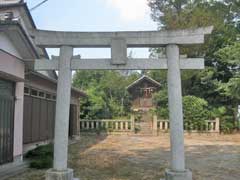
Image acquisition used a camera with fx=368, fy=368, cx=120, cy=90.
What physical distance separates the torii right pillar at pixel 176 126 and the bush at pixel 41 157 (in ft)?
12.2

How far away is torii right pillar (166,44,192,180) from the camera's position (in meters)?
7.16

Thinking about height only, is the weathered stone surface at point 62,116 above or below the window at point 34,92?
below

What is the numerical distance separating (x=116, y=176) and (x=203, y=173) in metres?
2.22

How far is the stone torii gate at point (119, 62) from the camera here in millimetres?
7242

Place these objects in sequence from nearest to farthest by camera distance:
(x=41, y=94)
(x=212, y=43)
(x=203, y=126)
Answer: (x=41, y=94) → (x=203, y=126) → (x=212, y=43)

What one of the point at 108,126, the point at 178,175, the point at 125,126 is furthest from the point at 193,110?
the point at 178,175

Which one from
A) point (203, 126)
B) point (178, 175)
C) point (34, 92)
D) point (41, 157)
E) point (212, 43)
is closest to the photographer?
point (178, 175)

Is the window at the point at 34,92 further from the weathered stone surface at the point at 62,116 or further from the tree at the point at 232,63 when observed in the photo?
the tree at the point at 232,63

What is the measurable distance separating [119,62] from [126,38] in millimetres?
512

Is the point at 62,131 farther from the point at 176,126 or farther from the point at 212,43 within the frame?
the point at 212,43

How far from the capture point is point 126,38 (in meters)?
7.47

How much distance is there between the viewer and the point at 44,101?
13805 mm

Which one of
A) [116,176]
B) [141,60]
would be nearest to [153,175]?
[116,176]

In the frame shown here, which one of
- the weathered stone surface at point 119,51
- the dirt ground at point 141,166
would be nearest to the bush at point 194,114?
the dirt ground at point 141,166
